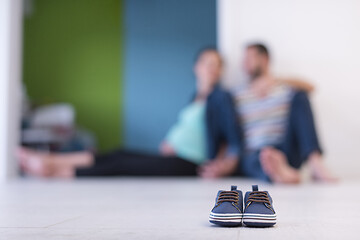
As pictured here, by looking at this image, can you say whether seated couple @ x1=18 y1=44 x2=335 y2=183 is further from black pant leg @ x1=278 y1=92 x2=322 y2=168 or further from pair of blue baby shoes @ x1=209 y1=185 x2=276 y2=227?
pair of blue baby shoes @ x1=209 y1=185 x2=276 y2=227

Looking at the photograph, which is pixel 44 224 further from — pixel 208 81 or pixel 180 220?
pixel 208 81

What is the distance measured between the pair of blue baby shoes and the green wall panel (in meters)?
5.05

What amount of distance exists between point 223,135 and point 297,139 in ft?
1.89

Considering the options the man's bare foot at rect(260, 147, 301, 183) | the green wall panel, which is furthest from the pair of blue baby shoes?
the green wall panel

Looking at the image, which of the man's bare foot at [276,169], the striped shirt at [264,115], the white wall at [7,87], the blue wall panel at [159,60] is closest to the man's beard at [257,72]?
the striped shirt at [264,115]

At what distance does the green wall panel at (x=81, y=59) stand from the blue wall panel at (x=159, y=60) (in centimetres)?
18

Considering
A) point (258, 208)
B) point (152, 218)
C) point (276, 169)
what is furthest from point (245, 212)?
point (276, 169)

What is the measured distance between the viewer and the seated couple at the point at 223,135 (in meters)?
3.31

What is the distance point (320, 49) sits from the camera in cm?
372

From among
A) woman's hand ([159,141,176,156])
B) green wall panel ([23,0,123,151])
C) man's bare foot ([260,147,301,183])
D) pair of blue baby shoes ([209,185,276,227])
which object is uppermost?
green wall panel ([23,0,123,151])

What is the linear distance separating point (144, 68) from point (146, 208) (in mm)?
4656

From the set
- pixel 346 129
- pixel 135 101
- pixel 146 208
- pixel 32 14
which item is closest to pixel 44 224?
pixel 146 208

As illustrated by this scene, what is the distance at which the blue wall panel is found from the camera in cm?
600

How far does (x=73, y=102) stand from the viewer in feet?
A: 20.5
